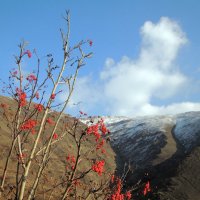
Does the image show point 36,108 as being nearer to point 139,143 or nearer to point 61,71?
point 61,71

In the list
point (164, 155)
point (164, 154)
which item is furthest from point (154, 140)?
point (164, 155)

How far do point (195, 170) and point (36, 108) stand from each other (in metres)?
81.8

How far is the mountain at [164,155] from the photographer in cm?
7681

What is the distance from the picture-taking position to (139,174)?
320 ft

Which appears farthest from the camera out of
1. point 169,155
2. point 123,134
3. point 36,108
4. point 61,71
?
A: point 123,134

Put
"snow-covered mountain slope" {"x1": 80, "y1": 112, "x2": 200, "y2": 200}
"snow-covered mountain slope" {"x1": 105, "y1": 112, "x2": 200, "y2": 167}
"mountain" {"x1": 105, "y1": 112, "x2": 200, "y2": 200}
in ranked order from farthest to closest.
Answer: "snow-covered mountain slope" {"x1": 105, "y1": 112, "x2": 200, "y2": 167} < "snow-covered mountain slope" {"x1": 80, "y1": 112, "x2": 200, "y2": 200} < "mountain" {"x1": 105, "y1": 112, "x2": 200, "y2": 200}

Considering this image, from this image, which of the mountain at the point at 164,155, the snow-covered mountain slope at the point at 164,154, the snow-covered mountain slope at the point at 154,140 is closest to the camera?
the mountain at the point at 164,155

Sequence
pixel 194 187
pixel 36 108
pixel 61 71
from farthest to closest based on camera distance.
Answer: pixel 194 187 < pixel 36 108 < pixel 61 71

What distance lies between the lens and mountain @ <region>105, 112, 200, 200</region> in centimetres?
7681

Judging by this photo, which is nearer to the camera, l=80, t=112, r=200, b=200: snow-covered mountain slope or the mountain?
the mountain

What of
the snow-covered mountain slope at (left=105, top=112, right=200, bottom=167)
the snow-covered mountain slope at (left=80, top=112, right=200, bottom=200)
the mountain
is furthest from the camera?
the snow-covered mountain slope at (left=105, top=112, right=200, bottom=167)

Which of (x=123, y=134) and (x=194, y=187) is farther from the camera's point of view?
(x=123, y=134)

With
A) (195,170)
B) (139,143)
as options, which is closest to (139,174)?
(195,170)

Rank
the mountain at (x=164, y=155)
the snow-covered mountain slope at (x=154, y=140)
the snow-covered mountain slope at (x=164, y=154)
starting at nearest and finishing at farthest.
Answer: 1. the mountain at (x=164, y=155)
2. the snow-covered mountain slope at (x=164, y=154)
3. the snow-covered mountain slope at (x=154, y=140)
